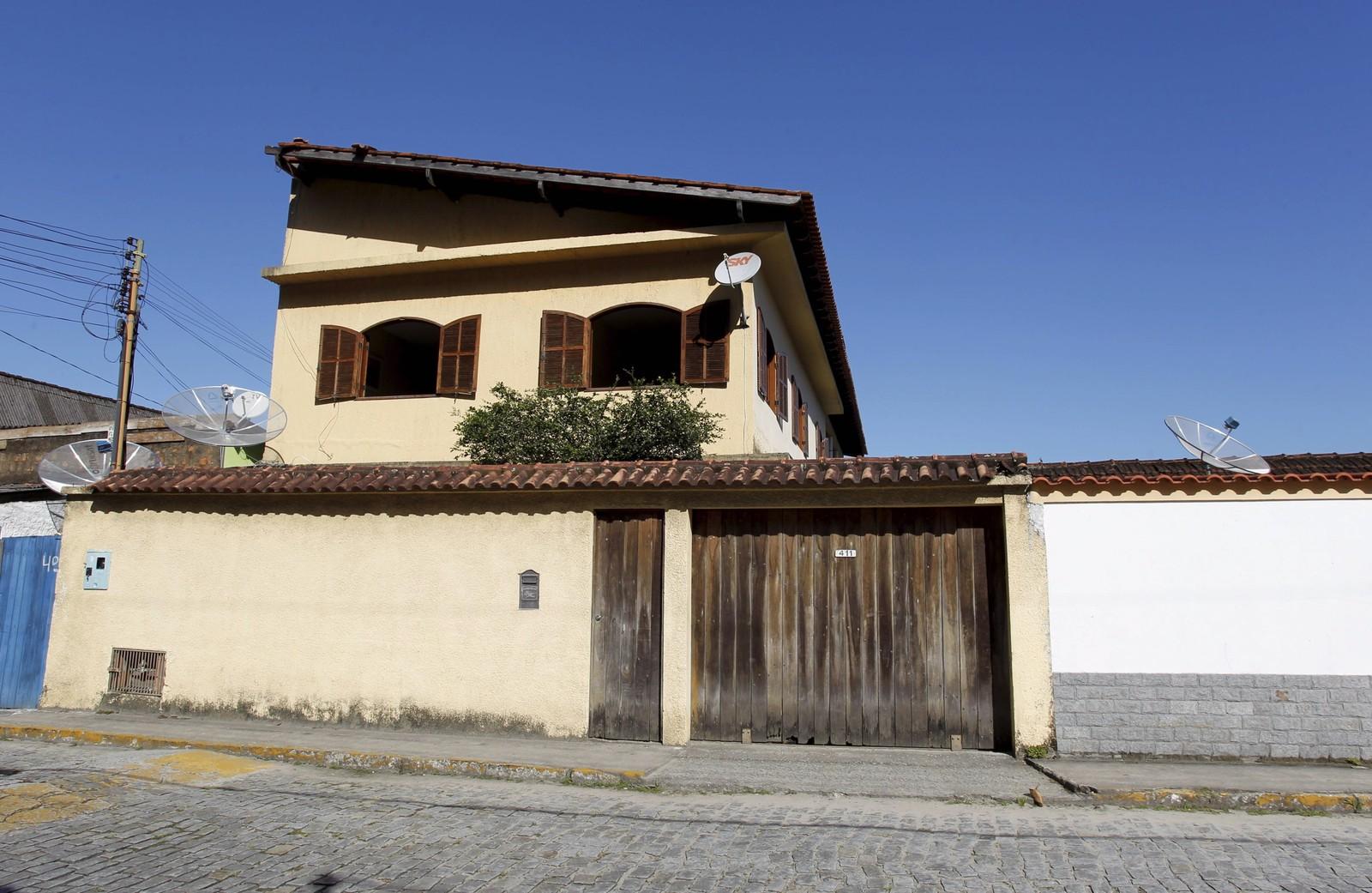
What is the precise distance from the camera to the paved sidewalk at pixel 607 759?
718 cm

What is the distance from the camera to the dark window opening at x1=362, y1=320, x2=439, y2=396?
16.0 metres

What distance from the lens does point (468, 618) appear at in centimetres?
924

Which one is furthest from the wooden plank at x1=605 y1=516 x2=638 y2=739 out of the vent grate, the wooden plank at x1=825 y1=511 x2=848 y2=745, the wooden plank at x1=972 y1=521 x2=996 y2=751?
the vent grate

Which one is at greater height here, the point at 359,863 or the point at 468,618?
the point at 468,618

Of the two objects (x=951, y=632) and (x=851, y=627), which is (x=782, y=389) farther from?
(x=951, y=632)

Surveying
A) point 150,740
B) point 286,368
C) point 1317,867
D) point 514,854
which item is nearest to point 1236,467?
point 1317,867

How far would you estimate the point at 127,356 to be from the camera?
1366 centimetres

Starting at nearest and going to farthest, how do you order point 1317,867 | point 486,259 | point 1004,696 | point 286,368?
point 1317,867, point 1004,696, point 486,259, point 286,368

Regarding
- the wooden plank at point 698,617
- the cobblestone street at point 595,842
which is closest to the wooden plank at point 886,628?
the wooden plank at point 698,617

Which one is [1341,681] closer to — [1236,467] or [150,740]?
[1236,467]

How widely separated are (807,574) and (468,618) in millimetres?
3419

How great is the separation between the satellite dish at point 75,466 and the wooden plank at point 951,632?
9.57 m

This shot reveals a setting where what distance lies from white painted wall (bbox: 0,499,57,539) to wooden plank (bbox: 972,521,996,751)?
35.4 feet

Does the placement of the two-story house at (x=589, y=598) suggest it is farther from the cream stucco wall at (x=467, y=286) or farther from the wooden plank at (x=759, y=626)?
the cream stucco wall at (x=467, y=286)
